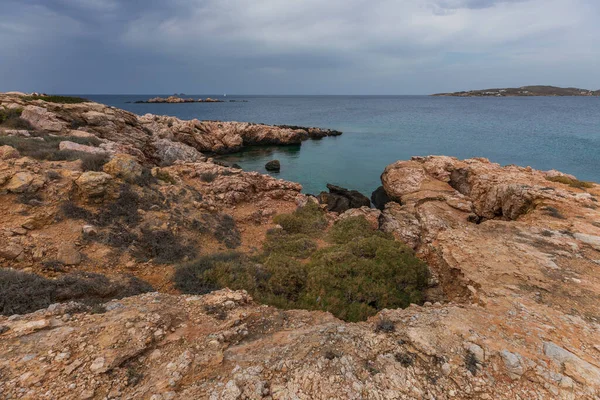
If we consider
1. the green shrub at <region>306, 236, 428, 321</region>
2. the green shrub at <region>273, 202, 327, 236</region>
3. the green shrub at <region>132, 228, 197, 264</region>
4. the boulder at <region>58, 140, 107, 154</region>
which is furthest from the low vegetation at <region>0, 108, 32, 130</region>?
the green shrub at <region>306, 236, 428, 321</region>

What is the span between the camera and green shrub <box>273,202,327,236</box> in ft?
53.6

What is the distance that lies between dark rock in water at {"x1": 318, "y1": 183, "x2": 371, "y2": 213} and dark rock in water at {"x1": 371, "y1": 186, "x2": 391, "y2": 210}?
1194 millimetres

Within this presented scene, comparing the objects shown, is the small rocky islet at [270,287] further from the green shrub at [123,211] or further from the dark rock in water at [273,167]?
the dark rock in water at [273,167]

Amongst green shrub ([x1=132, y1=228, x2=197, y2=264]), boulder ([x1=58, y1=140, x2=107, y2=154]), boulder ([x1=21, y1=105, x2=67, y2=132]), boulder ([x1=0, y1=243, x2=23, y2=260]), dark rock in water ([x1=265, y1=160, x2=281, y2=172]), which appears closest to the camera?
boulder ([x1=0, y1=243, x2=23, y2=260])

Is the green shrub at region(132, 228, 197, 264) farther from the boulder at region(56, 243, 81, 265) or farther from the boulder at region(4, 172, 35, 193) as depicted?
the boulder at region(4, 172, 35, 193)

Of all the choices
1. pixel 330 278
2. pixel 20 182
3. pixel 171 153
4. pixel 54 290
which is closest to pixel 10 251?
pixel 54 290

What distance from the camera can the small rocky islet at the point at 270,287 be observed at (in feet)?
14.8

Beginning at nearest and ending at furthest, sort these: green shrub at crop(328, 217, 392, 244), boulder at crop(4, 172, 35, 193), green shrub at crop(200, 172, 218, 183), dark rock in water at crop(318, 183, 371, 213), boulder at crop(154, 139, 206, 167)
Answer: boulder at crop(4, 172, 35, 193), green shrub at crop(328, 217, 392, 244), green shrub at crop(200, 172, 218, 183), dark rock in water at crop(318, 183, 371, 213), boulder at crop(154, 139, 206, 167)

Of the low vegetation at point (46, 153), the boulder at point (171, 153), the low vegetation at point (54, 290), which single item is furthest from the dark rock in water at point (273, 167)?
the low vegetation at point (54, 290)

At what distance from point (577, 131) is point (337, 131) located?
44.7m

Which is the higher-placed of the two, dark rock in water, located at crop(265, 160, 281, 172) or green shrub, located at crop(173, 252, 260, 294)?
dark rock in water, located at crop(265, 160, 281, 172)

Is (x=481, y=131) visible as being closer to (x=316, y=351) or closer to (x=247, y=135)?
(x=247, y=135)

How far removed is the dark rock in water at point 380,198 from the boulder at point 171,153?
18812mm

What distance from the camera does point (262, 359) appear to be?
493 cm
